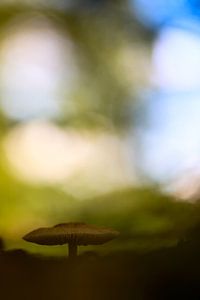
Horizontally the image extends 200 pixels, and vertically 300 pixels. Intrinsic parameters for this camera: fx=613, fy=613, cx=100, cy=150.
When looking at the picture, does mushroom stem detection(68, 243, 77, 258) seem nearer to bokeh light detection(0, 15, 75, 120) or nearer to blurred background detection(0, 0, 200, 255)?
blurred background detection(0, 0, 200, 255)

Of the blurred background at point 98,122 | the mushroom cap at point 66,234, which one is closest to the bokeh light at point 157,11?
the blurred background at point 98,122

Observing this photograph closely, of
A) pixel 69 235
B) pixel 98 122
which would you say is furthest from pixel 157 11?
pixel 69 235

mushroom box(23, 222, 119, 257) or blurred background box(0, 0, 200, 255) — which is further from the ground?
blurred background box(0, 0, 200, 255)

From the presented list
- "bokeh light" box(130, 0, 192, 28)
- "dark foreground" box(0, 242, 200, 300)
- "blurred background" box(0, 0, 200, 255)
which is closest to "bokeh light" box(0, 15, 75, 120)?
"blurred background" box(0, 0, 200, 255)

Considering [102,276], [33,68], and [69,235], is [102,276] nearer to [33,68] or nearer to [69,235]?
[69,235]

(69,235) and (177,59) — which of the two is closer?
(69,235)

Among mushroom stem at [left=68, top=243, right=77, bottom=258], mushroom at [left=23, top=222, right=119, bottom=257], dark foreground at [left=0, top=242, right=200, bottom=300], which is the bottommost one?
dark foreground at [left=0, top=242, right=200, bottom=300]
